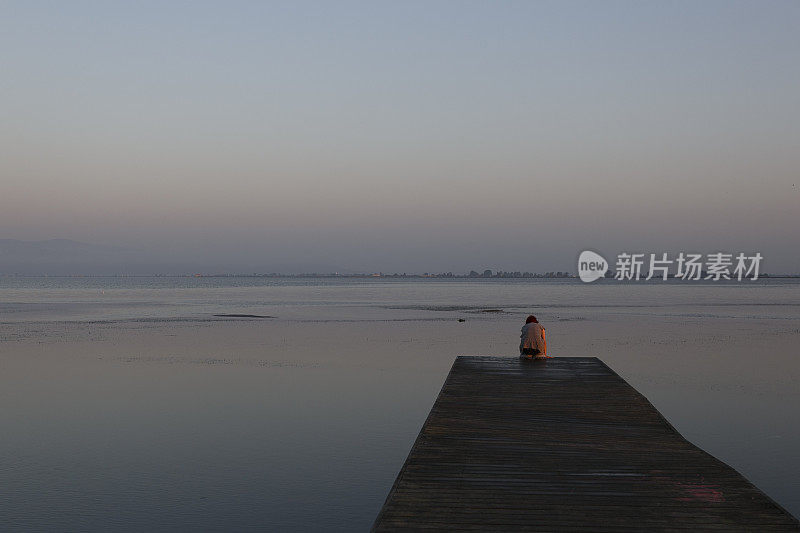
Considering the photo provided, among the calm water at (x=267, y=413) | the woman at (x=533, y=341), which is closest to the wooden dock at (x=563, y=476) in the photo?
the calm water at (x=267, y=413)

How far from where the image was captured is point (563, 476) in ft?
31.5

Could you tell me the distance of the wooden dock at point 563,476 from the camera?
779 centimetres

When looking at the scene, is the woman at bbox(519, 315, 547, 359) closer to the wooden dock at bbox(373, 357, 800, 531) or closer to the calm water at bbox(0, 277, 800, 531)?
the calm water at bbox(0, 277, 800, 531)

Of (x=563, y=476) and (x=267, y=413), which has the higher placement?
(x=563, y=476)

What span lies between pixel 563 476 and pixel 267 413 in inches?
428

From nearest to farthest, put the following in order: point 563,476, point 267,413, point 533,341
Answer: point 563,476, point 267,413, point 533,341

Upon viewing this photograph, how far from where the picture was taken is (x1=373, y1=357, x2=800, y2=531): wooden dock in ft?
25.6

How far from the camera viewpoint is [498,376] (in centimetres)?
1981

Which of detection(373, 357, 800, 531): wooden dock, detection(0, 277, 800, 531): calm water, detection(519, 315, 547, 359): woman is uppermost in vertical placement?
detection(519, 315, 547, 359): woman

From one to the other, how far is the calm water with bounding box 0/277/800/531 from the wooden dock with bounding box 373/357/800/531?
185 centimetres

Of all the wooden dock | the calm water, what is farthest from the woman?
the wooden dock

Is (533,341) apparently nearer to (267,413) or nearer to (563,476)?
(267,413)

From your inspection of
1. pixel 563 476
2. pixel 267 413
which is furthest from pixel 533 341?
pixel 563 476

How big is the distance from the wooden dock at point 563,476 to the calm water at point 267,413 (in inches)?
72.8
